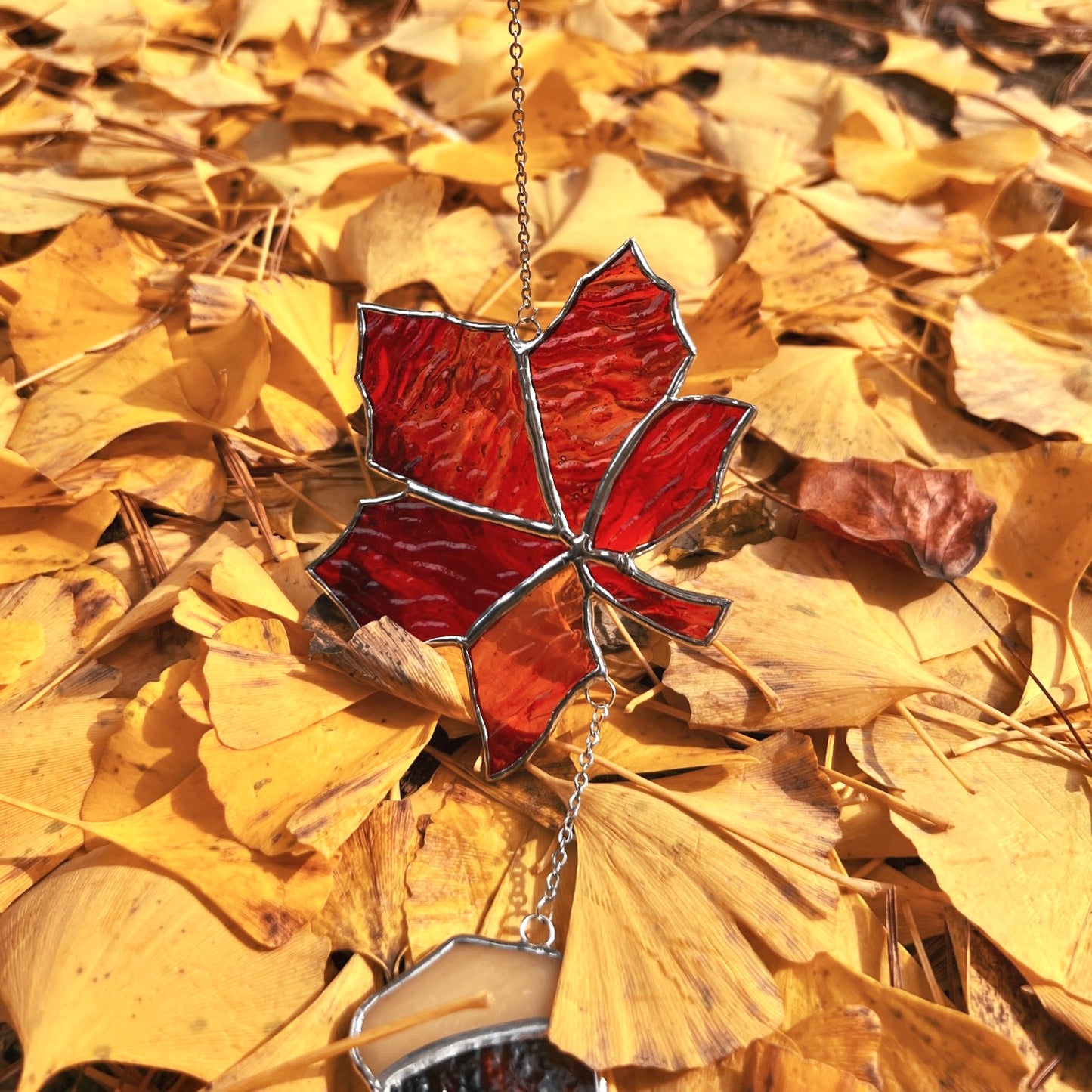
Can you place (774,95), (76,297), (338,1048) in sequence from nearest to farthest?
(338,1048), (76,297), (774,95)

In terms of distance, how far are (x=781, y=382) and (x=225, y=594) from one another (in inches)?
17.1

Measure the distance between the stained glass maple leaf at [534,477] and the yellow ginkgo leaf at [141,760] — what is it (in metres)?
0.12

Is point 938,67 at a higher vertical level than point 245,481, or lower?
higher

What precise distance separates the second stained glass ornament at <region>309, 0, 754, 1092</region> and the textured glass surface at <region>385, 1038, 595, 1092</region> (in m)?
0.14

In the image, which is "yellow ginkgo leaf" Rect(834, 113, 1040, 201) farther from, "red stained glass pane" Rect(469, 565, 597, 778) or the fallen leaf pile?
"red stained glass pane" Rect(469, 565, 597, 778)

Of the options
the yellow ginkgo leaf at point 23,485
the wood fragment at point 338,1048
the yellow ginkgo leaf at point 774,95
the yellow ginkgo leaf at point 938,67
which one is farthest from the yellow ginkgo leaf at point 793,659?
the yellow ginkgo leaf at point 938,67

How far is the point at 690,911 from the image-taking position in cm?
49

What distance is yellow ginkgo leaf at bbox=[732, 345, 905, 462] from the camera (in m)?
0.70

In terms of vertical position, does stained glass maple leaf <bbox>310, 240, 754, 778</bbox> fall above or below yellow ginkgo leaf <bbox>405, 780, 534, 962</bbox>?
above

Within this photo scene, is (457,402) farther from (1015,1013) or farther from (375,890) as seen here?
(1015,1013)

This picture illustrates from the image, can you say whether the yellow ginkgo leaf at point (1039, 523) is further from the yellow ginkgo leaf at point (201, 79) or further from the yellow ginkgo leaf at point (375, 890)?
the yellow ginkgo leaf at point (201, 79)

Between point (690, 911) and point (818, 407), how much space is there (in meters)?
0.39

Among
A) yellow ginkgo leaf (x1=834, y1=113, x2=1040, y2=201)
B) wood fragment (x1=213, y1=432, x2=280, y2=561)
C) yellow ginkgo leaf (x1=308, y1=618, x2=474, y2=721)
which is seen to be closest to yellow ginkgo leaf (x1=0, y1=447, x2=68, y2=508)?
wood fragment (x1=213, y1=432, x2=280, y2=561)

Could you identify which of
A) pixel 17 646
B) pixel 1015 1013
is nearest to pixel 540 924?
pixel 1015 1013
